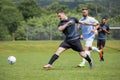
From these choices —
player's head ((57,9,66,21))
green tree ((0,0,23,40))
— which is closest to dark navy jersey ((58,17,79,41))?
player's head ((57,9,66,21))

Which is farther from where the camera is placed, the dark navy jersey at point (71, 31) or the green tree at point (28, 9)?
the green tree at point (28, 9)

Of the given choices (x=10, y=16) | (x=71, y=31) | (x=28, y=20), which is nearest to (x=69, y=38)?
(x=71, y=31)

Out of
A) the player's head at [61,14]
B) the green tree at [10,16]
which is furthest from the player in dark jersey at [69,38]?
the green tree at [10,16]

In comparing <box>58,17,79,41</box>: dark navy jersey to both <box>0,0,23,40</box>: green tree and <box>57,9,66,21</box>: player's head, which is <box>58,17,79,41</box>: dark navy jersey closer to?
<box>57,9,66,21</box>: player's head

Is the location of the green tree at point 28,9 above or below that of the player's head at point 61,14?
below

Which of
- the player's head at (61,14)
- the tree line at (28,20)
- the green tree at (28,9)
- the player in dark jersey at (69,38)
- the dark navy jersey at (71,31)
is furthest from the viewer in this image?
the green tree at (28,9)

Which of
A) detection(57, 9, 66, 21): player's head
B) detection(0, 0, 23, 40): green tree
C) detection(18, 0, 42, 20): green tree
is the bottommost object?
detection(18, 0, 42, 20): green tree

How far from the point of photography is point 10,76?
44.0 feet

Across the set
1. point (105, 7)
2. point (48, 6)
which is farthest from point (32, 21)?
point (48, 6)

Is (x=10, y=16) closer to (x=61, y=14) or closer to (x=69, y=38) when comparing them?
(x=69, y=38)

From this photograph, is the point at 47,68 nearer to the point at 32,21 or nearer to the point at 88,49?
the point at 88,49

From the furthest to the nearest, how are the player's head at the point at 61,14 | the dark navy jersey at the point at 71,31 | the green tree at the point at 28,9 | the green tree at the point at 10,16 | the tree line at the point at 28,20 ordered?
the green tree at the point at 28,9, the green tree at the point at 10,16, the tree line at the point at 28,20, the dark navy jersey at the point at 71,31, the player's head at the point at 61,14

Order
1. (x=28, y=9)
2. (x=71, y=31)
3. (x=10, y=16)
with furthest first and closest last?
(x=28, y=9) < (x=10, y=16) < (x=71, y=31)

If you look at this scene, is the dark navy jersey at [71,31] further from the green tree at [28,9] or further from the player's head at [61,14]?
the green tree at [28,9]
